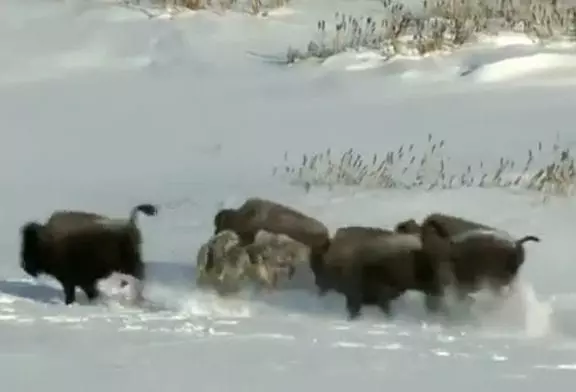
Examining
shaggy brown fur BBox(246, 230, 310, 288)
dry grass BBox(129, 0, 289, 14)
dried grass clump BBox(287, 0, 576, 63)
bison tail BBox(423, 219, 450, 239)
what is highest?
dry grass BBox(129, 0, 289, 14)

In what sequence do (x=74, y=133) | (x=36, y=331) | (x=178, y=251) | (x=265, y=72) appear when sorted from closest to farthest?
(x=36, y=331)
(x=178, y=251)
(x=74, y=133)
(x=265, y=72)

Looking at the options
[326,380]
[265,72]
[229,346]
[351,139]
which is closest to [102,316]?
[229,346]

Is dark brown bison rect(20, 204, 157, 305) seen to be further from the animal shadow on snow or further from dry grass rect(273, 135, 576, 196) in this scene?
dry grass rect(273, 135, 576, 196)

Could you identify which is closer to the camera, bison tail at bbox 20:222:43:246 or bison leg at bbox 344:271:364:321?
bison leg at bbox 344:271:364:321

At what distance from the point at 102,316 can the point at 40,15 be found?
5.22 metres

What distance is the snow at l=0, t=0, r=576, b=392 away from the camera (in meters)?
4.54

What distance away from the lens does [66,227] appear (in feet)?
17.4

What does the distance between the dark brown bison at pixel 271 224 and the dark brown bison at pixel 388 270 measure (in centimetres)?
27

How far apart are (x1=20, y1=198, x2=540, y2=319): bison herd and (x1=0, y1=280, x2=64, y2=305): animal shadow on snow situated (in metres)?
0.07

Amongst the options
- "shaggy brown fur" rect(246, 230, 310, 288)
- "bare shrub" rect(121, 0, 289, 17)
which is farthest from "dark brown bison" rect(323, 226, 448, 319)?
"bare shrub" rect(121, 0, 289, 17)

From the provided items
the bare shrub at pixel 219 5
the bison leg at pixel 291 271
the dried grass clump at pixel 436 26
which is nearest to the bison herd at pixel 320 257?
the bison leg at pixel 291 271

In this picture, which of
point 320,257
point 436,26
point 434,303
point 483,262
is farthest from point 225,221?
point 436,26

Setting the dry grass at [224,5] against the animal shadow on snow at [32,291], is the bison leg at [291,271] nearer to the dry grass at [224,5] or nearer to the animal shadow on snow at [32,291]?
the animal shadow on snow at [32,291]

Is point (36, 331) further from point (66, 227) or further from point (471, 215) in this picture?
point (471, 215)
